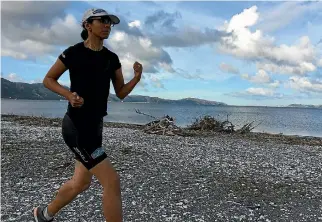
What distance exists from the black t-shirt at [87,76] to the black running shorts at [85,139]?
11cm

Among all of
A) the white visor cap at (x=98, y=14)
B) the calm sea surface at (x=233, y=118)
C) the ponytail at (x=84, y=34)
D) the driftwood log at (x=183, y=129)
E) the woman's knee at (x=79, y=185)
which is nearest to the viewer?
the white visor cap at (x=98, y=14)

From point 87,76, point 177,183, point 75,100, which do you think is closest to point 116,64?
point 87,76

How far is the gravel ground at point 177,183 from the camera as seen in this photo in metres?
7.37

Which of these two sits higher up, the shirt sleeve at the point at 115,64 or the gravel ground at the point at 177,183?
the shirt sleeve at the point at 115,64

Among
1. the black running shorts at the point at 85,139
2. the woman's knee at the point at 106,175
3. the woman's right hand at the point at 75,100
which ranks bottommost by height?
A: the woman's knee at the point at 106,175

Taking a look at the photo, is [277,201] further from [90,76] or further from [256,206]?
[90,76]

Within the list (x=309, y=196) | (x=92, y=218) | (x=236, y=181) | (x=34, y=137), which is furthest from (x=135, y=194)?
(x=34, y=137)

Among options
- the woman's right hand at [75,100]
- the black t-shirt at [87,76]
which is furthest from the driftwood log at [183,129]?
→ the woman's right hand at [75,100]

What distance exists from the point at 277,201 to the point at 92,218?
4.03m

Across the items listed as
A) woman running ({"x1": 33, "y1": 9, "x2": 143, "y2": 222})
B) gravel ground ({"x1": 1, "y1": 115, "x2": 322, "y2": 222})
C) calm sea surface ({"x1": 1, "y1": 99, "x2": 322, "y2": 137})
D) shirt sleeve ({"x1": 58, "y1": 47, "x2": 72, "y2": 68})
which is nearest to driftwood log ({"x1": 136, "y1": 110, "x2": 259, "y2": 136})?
gravel ground ({"x1": 1, "y1": 115, "x2": 322, "y2": 222})

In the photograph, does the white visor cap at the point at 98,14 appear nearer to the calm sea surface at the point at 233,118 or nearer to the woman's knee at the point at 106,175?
the woman's knee at the point at 106,175

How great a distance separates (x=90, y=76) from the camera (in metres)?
4.94

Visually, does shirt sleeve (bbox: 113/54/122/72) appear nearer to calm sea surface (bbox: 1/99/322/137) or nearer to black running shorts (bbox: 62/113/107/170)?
black running shorts (bbox: 62/113/107/170)

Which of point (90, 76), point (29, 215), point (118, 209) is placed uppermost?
point (90, 76)
